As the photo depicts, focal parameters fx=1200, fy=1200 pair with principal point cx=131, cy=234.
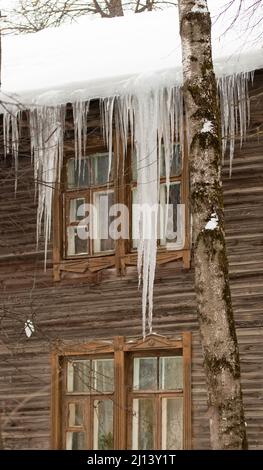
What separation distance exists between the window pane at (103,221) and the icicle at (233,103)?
1788 millimetres

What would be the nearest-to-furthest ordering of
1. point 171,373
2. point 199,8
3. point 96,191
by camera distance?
1. point 199,8
2. point 171,373
3. point 96,191

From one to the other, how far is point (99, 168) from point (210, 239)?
17.0 ft

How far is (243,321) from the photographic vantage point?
13797mm

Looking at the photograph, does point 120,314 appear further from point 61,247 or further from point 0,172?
point 0,172

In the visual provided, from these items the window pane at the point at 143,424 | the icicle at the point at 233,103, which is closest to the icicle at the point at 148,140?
the icicle at the point at 233,103

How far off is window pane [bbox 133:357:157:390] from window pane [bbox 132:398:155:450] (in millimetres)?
167

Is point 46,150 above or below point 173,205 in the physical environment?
above

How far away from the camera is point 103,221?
591 inches

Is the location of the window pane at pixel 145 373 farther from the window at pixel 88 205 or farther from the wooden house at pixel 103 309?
the window at pixel 88 205

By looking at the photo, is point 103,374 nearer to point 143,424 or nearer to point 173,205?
point 143,424

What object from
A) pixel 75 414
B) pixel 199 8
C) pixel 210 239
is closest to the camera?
pixel 210 239

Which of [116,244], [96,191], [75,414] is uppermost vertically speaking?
[96,191]

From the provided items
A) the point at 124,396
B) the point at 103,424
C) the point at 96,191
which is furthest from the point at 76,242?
the point at 103,424

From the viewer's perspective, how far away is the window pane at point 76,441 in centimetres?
1484
